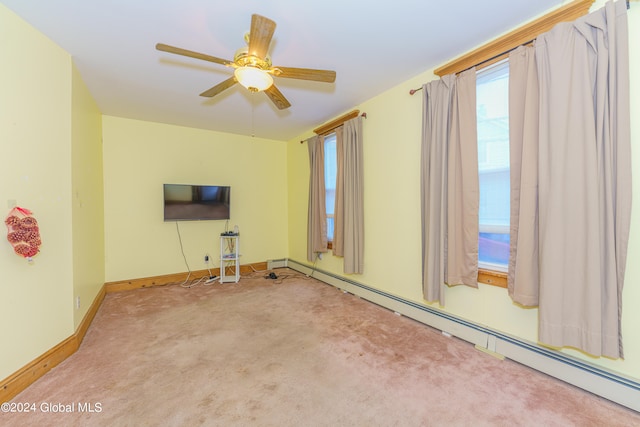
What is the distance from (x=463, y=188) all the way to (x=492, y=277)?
0.76 m

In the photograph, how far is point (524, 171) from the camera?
6.25 feet

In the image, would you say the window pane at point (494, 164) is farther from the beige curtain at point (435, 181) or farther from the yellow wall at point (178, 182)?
the yellow wall at point (178, 182)

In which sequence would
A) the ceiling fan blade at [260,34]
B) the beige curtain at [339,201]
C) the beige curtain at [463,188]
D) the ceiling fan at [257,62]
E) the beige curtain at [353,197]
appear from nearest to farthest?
the ceiling fan blade at [260,34]
the ceiling fan at [257,62]
the beige curtain at [463,188]
the beige curtain at [353,197]
the beige curtain at [339,201]

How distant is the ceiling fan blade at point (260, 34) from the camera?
1541mm

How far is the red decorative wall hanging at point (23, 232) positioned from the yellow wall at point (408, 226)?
3002mm

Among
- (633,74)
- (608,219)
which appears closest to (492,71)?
(633,74)

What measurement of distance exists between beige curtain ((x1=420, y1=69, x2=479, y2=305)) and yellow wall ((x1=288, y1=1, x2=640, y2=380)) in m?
0.19

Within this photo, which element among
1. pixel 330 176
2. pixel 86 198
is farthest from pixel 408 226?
pixel 86 198

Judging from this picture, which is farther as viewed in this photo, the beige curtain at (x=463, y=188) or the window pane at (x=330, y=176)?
the window pane at (x=330, y=176)

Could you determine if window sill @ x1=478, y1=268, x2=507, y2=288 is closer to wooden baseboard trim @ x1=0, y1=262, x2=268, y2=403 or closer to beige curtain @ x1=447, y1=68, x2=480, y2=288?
beige curtain @ x1=447, y1=68, x2=480, y2=288

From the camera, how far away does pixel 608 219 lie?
158cm

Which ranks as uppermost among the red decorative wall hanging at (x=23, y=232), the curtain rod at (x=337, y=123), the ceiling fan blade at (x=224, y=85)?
the curtain rod at (x=337, y=123)

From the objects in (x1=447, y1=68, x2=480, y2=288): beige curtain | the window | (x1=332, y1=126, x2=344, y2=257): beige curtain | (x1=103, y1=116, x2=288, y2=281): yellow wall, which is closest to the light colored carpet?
(x1=447, y1=68, x2=480, y2=288): beige curtain

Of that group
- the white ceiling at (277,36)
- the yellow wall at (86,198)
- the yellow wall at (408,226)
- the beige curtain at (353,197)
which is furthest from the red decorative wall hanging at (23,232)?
the yellow wall at (408,226)
